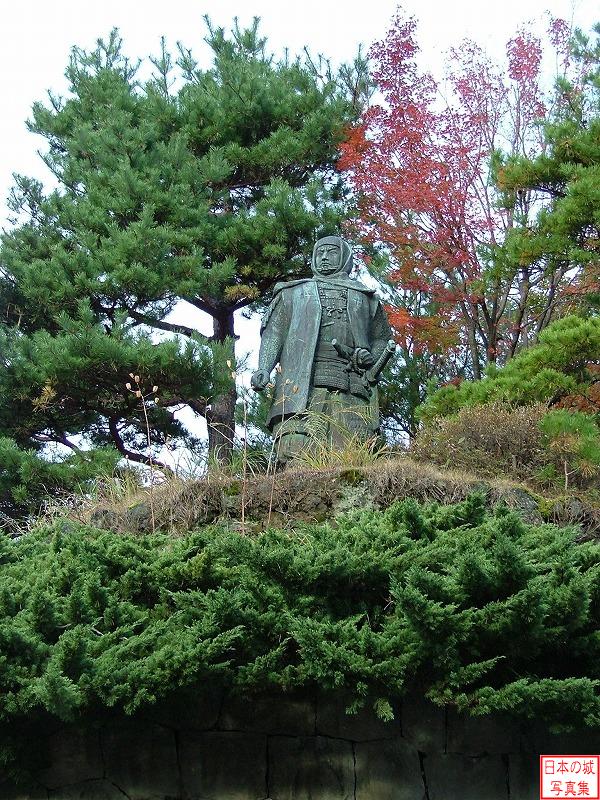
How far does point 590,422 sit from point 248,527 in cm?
302

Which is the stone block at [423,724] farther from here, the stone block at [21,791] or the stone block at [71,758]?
the stone block at [21,791]

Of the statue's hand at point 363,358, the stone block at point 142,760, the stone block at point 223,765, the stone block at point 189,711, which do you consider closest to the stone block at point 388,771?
the stone block at point 223,765

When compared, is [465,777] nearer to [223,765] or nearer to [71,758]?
[223,765]

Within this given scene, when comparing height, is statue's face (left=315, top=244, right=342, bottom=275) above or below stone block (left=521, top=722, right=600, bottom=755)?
above

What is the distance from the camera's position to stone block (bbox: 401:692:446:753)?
5.06m

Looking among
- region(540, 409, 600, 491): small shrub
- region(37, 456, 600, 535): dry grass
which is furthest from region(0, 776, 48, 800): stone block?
region(540, 409, 600, 491): small shrub

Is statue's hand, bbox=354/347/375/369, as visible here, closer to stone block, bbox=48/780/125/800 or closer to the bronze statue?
the bronze statue

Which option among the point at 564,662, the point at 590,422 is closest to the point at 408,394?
the point at 590,422

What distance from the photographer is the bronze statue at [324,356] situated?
28.7 ft

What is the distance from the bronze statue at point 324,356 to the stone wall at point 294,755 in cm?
346

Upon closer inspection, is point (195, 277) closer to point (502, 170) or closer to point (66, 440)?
point (66, 440)

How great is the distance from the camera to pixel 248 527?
7.18 m

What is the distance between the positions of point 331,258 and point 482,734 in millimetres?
5355

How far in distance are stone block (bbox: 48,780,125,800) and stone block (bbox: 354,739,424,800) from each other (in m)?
1.07
